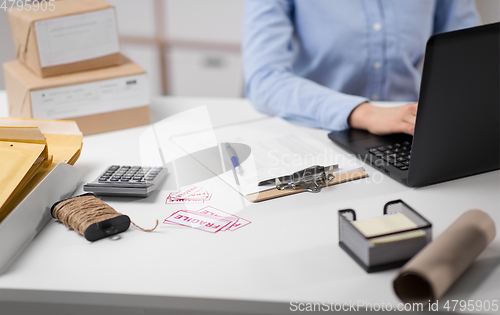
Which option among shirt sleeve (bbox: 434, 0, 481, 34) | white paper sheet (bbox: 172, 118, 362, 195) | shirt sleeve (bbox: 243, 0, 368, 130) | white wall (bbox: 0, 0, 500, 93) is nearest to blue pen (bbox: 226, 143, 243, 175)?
white paper sheet (bbox: 172, 118, 362, 195)

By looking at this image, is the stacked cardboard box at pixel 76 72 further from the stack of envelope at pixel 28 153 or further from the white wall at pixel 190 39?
the white wall at pixel 190 39

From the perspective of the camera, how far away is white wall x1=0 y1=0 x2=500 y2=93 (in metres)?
2.87

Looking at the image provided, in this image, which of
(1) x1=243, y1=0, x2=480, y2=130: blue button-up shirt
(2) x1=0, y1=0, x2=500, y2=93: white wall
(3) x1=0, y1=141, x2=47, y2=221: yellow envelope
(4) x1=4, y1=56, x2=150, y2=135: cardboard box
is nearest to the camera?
(3) x1=0, y1=141, x2=47, y2=221: yellow envelope

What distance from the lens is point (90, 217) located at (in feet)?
2.23

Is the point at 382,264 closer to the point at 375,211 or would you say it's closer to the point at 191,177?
the point at 375,211

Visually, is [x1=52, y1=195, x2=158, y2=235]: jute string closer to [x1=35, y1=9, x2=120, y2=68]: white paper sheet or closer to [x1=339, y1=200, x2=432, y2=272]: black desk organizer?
[x1=339, y1=200, x2=432, y2=272]: black desk organizer

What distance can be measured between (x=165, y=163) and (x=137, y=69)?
0.35 metres

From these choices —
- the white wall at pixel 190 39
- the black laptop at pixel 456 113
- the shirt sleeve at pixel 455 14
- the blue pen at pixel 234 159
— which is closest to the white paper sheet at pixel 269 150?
the blue pen at pixel 234 159

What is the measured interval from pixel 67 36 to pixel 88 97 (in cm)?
15

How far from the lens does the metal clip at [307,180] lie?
0.79 metres

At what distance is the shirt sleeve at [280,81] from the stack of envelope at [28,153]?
0.48 meters

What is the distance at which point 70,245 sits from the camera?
0.66 metres

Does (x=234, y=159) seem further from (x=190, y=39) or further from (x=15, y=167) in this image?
(x=190, y=39)

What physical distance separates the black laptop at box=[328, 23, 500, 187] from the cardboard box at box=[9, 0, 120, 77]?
0.69 meters
